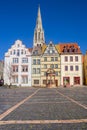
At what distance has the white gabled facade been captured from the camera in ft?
245

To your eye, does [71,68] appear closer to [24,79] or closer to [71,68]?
[71,68]

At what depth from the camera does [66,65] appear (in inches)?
2936

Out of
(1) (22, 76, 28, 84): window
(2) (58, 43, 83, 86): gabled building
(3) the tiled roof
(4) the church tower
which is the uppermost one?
(4) the church tower

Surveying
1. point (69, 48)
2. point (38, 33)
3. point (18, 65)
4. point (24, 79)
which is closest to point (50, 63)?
point (69, 48)

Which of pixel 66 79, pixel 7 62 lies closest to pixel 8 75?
pixel 7 62

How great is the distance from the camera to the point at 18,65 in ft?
247

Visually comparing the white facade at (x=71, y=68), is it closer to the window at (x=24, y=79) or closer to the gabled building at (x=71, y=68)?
the gabled building at (x=71, y=68)

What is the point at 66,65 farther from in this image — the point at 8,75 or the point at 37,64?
the point at 8,75

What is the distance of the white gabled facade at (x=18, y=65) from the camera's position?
7475 cm

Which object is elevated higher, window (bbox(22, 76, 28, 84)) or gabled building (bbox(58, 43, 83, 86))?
gabled building (bbox(58, 43, 83, 86))

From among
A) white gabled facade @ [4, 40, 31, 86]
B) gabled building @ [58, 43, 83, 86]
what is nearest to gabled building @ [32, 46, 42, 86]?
white gabled facade @ [4, 40, 31, 86]

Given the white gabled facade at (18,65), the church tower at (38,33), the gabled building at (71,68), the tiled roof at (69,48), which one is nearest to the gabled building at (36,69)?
the white gabled facade at (18,65)

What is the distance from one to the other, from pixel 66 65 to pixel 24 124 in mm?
67355

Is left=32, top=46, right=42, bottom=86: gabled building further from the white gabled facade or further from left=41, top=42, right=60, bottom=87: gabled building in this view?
the white gabled facade
